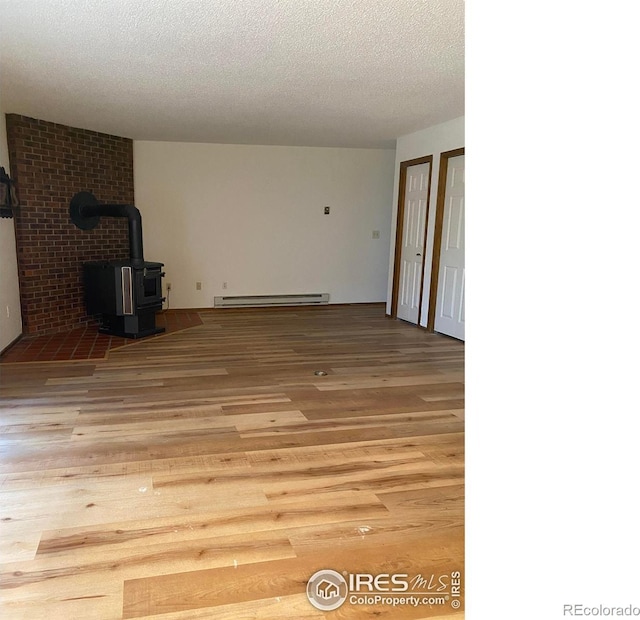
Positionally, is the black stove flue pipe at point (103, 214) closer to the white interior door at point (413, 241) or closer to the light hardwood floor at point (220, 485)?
the light hardwood floor at point (220, 485)

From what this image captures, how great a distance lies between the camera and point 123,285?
5480 millimetres

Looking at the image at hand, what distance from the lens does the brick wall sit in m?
5.35

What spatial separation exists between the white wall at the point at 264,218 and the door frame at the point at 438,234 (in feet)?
6.52

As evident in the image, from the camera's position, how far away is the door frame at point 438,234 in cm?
562

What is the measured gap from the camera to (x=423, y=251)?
619 centimetres

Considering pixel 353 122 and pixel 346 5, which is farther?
pixel 353 122

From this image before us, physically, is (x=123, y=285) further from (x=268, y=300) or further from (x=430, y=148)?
(x=430, y=148)

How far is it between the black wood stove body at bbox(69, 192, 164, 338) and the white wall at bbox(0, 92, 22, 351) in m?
0.73

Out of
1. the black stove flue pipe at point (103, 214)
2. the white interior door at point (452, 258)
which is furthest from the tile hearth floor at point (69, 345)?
the white interior door at point (452, 258)

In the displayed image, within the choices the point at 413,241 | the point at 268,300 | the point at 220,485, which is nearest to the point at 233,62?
the point at 220,485
